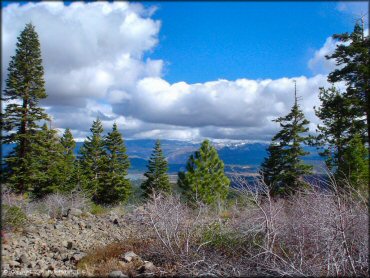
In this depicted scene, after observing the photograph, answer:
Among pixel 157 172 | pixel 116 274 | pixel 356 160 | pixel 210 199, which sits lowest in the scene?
pixel 210 199

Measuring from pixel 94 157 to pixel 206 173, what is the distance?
526 inches

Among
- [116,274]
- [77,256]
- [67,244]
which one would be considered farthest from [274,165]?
[116,274]

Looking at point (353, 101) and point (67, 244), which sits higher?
point (353, 101)

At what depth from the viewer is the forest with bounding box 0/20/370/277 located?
24.8 feet

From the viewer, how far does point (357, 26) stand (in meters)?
18.8

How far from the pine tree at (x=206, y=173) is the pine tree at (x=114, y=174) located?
A: 7.74m

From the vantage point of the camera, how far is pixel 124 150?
124 ft

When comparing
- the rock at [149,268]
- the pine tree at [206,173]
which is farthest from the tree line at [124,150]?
the rock at [149,268]

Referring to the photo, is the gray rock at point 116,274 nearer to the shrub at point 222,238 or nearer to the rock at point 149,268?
the rock at point 149,268

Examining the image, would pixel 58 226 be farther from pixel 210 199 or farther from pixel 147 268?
pixel 210 199

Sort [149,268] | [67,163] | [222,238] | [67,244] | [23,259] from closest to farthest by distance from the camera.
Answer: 1. [149,268]
2. [23,259]
3. [222,238]
4. [67,244]
5. [67,163]

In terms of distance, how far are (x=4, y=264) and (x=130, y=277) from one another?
12.2ft

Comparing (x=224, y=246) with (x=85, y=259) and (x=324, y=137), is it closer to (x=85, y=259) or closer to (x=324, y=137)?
(x=85, y=259)

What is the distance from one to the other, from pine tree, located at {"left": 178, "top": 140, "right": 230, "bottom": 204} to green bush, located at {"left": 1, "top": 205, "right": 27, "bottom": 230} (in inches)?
799
